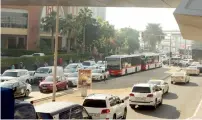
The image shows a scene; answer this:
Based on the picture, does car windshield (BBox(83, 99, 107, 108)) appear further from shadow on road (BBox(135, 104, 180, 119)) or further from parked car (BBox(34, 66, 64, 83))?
parked car (BBox(34, 66, 64, 83))

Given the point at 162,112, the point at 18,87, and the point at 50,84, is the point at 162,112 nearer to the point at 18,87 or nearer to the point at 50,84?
the point at 18,87

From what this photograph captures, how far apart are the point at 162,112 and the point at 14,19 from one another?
5962 cm

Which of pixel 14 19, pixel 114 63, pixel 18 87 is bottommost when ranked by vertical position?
pixel 18 87

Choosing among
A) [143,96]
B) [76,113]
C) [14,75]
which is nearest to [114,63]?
[14,75]

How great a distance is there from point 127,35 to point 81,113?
108 meters

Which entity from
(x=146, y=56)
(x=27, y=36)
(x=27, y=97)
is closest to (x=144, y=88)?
(x=27, y=97)

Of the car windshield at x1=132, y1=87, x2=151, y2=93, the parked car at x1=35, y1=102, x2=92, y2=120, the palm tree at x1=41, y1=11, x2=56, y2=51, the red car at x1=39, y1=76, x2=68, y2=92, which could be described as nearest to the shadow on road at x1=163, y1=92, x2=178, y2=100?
the car windshield at x1=132, y1=87, x2=151, y2=93

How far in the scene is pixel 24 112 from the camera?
1027cm

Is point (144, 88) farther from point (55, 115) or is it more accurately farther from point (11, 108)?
point (11, 108)

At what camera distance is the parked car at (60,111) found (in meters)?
11.5

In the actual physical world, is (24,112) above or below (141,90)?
above

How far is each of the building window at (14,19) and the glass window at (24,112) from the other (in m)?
66.6

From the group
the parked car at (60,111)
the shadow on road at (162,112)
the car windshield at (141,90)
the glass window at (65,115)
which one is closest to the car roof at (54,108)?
the parked car at (60,111)

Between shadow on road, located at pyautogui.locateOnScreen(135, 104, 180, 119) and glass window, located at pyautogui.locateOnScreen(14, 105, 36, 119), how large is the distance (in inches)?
442
